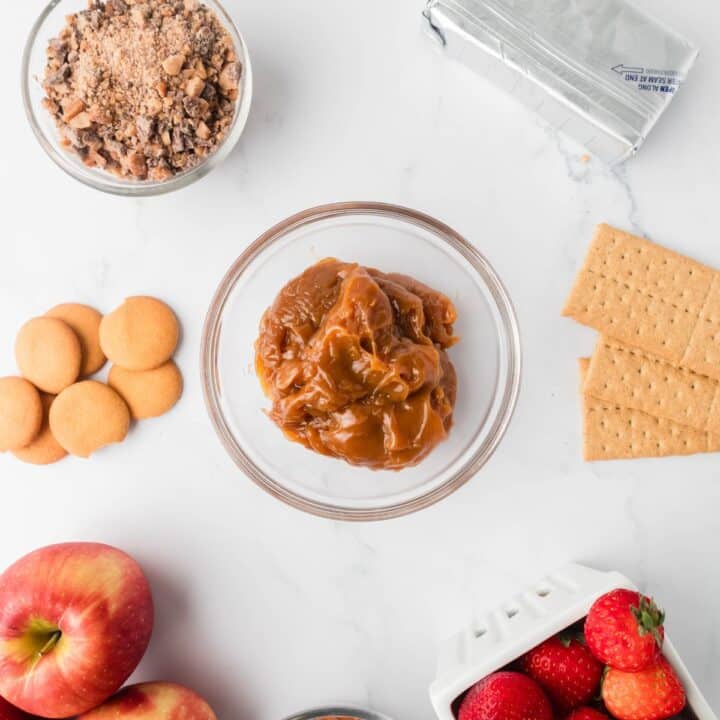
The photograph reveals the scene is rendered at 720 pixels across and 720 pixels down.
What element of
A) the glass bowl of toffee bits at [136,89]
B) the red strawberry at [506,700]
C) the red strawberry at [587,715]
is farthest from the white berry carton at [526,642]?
the glass bowl of toffee bits at [136,89]

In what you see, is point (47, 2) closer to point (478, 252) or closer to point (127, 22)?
point (127, 22)

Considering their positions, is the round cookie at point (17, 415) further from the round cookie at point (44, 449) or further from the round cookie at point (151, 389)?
the round cookie at point (151, 389)

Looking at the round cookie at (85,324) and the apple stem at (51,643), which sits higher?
→ the round cookie at (85,324)

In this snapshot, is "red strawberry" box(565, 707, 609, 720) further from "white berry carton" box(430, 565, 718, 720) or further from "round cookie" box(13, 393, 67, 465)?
"round cookie" box(13, 393, 67, 465)

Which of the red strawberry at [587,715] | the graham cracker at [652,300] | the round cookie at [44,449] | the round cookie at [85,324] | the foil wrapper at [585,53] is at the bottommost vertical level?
the round cookie at [44,449]

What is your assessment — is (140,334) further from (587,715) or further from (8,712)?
(587,715)

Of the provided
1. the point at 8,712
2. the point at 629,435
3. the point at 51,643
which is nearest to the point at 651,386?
the point at 629,435
